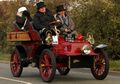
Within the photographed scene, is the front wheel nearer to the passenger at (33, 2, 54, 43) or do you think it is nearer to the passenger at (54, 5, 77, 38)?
the passenger at (54, 5, 77, 38)

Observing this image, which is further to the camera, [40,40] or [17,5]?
[17,5]

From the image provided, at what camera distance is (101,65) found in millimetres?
14805

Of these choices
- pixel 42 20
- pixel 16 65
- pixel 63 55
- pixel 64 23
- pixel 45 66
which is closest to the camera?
pixel 63 55

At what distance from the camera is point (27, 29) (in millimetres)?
15828

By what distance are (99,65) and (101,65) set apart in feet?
0.31

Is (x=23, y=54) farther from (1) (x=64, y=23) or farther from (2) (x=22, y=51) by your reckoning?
(1) (x=64, y=23)

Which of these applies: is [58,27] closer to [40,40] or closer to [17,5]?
[40,40]

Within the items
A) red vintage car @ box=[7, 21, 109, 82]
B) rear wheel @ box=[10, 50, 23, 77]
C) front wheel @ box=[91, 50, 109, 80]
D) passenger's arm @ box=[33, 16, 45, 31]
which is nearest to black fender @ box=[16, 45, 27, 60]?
rear wheel @ box=[10, 50, 23, 77]

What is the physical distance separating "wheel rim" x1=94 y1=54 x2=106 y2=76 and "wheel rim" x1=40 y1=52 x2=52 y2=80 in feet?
4.67

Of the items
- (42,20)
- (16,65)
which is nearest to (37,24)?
(42,20)

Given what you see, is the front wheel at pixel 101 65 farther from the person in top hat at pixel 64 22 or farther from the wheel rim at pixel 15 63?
the wheel rim at pixel 15 63

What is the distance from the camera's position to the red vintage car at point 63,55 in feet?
46.7

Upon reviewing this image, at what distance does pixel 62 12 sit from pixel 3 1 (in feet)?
68.7

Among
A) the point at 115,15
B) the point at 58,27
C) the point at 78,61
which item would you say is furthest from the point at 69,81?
the point at 115,15
